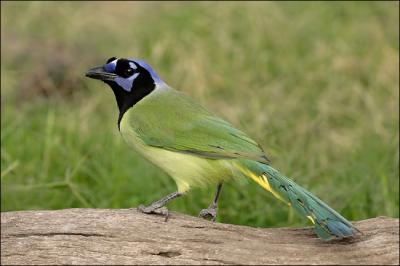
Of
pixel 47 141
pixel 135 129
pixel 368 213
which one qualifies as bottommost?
pixel 368 213

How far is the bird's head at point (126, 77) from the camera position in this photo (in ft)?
16.9

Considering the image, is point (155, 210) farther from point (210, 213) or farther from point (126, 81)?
point (126, 81)

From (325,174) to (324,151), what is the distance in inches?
22.3

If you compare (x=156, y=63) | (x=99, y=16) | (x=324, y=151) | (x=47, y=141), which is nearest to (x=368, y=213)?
(x=324, y=151)

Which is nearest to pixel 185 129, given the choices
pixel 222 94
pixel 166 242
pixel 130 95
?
pixel 130 95

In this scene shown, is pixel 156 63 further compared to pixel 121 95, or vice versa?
pixel 156 63

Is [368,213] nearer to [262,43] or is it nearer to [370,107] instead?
[370,107]

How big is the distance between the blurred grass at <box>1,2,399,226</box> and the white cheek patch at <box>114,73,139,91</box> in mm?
1533

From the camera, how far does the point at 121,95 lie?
5223mm

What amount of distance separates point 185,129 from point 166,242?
2.73ft

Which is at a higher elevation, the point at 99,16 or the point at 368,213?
the point at 99,16

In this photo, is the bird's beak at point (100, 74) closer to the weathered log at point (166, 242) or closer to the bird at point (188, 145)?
the bird at point (188, 145)

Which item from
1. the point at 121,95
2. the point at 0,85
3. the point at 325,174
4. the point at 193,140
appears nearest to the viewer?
the point at 193,140

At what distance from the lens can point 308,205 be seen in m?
4.25
